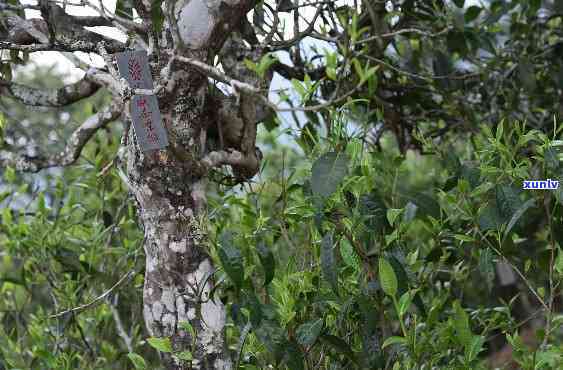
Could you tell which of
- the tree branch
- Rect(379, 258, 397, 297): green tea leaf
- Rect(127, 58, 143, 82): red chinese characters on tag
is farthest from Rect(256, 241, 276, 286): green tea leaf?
the tree branch

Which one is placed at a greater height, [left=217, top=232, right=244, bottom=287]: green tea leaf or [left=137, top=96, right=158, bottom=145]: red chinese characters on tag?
[left=137, top=96, right=158, bottom=145]: red chinese characters on tag

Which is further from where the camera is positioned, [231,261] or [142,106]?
[142,106]

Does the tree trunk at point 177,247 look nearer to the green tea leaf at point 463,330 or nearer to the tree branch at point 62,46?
the tree branch at point 62,46

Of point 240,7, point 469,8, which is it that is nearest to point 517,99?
point 469,8

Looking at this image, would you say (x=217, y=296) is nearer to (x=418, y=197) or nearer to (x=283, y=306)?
(x=283, y=306)

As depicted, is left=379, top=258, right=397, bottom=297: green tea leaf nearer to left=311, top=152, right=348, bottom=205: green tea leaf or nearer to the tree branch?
left=311, top=152, right=348, bottom=205: green tea leaf

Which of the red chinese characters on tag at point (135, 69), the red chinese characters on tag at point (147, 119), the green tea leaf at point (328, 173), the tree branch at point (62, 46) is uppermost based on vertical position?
the tree branch at point (62, 46)

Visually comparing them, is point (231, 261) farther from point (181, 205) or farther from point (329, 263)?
point (181, 205)

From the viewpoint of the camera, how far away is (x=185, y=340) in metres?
1.73

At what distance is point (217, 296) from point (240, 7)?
0.67 metres

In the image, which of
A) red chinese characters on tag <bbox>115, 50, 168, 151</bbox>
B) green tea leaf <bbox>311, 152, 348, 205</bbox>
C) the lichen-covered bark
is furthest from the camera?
the lichen-covered bark

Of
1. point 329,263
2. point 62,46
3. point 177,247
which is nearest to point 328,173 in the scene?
point 329,263

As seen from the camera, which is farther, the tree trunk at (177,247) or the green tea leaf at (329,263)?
the tree trunk at (177,247)

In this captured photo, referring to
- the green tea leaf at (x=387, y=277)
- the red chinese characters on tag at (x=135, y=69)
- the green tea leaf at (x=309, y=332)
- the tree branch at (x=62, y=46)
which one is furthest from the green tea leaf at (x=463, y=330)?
the tree branch at (x=62, y=46)
